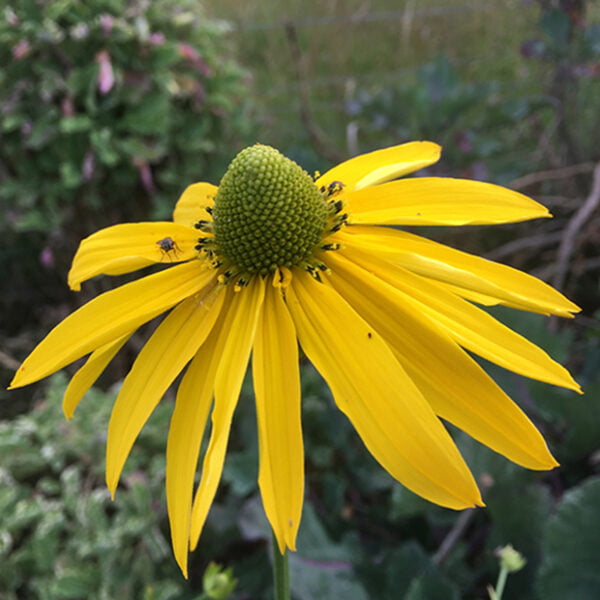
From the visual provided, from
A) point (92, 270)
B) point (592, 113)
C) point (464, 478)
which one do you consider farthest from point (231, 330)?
point (592, 113)

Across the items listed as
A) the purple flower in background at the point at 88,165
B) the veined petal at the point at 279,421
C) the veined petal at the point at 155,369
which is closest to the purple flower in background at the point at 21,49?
the purple flower in background at the point at 88,165

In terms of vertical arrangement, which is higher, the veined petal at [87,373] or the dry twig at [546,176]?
the veined petal at [87,373]

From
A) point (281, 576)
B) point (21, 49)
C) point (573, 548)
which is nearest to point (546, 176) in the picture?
point (573, 548)

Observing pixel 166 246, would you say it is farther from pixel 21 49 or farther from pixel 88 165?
pixel 21 49

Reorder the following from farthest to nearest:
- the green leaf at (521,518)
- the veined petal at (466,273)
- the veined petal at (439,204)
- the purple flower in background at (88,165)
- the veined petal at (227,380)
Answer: the purple flower in background at (88,165) < the green leaf at (521,518) < the veined petal at (439,204) < the veined petal at (466,273) < the veined petal at (227,380)

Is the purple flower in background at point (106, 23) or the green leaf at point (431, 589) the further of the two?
the purple flower in background at point (106, 23)

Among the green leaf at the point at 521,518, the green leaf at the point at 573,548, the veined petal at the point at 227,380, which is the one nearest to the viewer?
the veined petal at the point at 227,380

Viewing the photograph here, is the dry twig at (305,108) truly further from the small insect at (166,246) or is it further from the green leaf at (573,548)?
the green leaf at (573,548)

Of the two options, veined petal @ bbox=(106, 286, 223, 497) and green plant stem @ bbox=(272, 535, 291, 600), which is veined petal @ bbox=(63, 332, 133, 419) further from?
green plant stem @ bbox=(272, 535, 291, 600)

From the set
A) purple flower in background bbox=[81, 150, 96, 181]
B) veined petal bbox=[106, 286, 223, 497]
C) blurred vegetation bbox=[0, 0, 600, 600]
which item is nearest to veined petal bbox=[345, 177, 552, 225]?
veined petal bbox=[106, 286, 223, 497]
